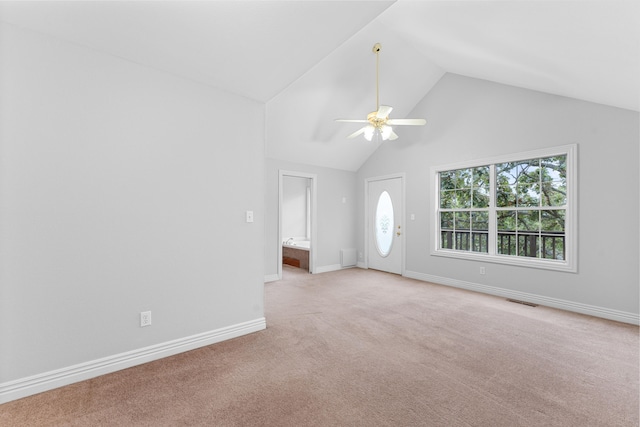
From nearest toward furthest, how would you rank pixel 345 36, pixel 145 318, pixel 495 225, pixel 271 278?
pixel 345 36 → pixel 145 318 → pixel 495 225 → pixel 271 278

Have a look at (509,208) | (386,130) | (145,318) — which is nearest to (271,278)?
(145,318)

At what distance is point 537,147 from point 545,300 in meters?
2.06

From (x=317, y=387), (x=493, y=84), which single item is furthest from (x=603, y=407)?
(x=493, y=84)

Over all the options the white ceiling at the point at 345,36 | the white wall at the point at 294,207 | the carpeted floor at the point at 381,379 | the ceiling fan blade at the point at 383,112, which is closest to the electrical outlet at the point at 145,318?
the carpeted floor at the point at 381,379

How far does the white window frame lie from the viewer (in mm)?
3558

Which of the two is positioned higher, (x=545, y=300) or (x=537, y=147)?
(x=537, y=147)

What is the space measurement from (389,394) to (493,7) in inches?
111

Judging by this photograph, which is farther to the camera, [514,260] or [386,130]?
[514,260]

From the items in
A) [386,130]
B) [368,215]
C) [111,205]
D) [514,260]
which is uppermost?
[386,130]

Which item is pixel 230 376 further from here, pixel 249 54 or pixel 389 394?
pixel 249 54

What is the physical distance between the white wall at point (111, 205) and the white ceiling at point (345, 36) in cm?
24

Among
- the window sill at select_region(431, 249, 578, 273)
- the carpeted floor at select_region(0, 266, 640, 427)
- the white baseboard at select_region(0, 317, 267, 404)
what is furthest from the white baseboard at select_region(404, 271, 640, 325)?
Answer: the white baseboard at select_region(0, 317, 267, 404)

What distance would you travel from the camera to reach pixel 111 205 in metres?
2.16

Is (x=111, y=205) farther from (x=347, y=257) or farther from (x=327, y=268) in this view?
(x=347, y=257)
